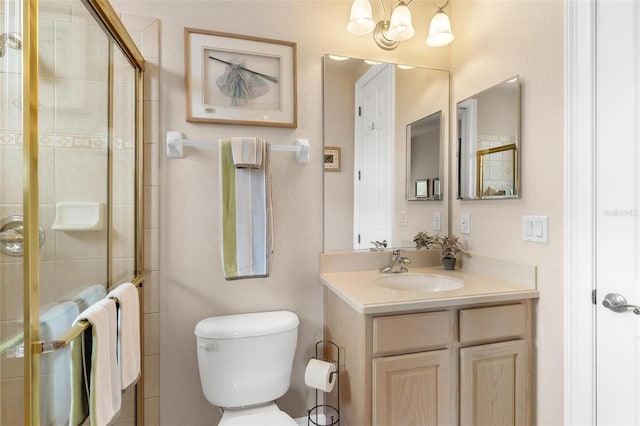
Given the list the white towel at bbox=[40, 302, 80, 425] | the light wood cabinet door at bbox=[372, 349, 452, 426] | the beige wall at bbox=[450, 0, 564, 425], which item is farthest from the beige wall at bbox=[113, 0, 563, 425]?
the white towel at bbox=[40, 302, 80, 425]

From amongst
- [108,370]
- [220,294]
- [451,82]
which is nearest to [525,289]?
[451,82]

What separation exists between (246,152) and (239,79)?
1.48ft

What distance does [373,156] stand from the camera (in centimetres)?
180

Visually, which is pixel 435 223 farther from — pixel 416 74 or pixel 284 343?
pixel 284 343

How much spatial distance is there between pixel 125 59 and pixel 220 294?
1095 mm

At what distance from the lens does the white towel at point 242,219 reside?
4.66 feet

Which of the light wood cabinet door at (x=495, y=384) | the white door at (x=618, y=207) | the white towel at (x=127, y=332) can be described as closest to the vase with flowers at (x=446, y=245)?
the light wood cabinet door at (x=495, y=384)

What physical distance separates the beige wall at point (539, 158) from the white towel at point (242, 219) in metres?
1.09

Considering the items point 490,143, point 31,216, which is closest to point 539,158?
point 490,143

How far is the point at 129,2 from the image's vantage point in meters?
1.50

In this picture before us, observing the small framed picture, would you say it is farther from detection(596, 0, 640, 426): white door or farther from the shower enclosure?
detection(596, 0, 640, 426): white door

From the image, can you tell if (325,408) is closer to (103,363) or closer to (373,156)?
(103,363)

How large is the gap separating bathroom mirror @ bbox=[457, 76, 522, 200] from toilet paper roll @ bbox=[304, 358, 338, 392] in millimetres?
1082

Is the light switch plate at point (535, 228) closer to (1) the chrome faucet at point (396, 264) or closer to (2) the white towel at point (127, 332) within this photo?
(1) the chrome faucet at point (396, 264)
